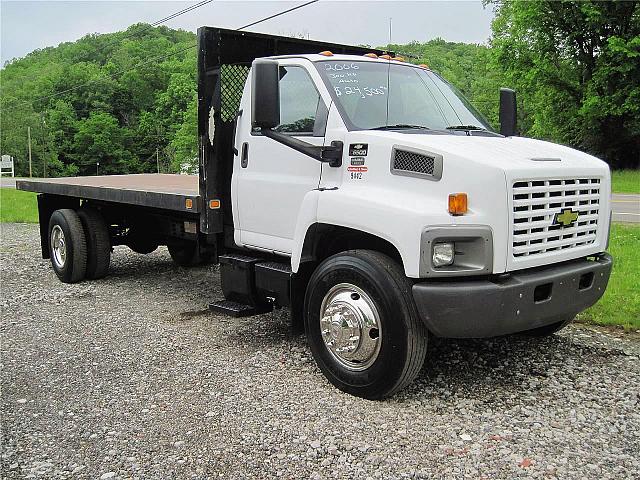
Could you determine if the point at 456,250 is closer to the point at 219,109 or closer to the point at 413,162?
the point at 413,162

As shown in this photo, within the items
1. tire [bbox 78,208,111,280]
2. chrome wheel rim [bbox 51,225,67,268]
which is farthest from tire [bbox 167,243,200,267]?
chrome wheel rim [bbox 51,225,67,268]

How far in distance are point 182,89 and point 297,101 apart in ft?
260

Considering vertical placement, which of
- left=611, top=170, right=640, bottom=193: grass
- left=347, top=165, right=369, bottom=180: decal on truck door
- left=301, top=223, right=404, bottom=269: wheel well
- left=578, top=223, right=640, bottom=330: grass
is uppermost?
left=347, top=165, right=369, bottom=180: decal on truck door

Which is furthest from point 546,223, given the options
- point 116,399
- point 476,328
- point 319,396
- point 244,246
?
point 116,399

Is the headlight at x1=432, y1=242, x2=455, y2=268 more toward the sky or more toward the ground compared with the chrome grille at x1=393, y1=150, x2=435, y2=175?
more toward the ground

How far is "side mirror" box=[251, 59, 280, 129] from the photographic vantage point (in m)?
4.79

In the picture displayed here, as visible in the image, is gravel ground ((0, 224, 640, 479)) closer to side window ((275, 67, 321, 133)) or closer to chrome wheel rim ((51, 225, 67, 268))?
side window ((275, 67, 321, 133))

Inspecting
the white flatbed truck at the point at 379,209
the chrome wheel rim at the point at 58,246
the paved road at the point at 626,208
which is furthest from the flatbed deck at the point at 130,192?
the paved road at the point at 626,208

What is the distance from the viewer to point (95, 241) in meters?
8.48

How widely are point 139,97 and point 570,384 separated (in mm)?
96742

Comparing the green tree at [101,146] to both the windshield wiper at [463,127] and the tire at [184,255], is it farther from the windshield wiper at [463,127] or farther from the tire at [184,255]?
the windshield wiper at [463,127]

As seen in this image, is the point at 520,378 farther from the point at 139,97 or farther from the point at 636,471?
the point at 139,97

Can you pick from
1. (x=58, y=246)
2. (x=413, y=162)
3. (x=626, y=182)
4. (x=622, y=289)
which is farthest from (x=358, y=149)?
(x=626, y=182)

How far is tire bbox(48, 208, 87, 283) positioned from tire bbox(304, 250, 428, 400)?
15.0 feet
